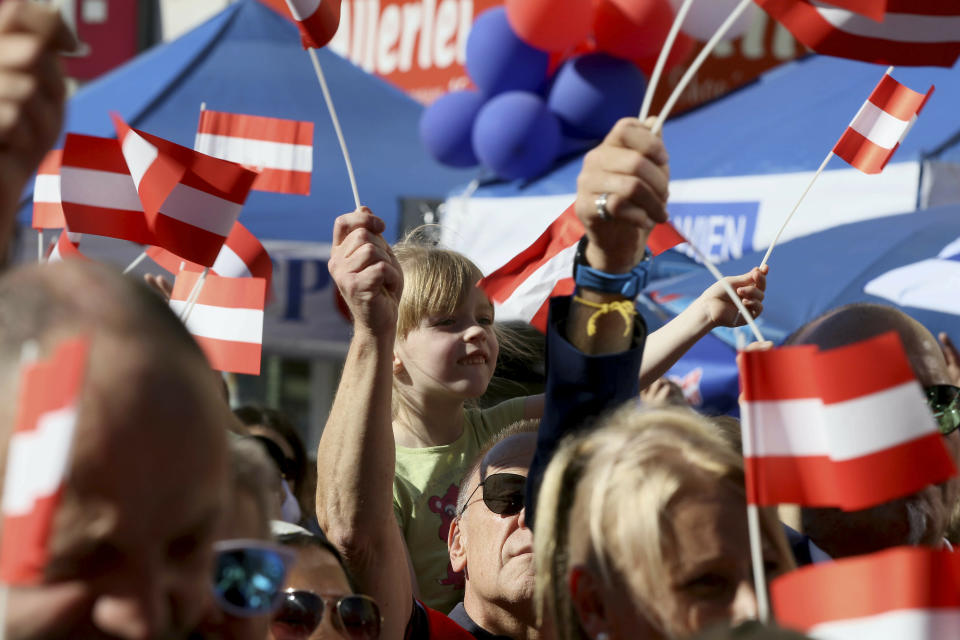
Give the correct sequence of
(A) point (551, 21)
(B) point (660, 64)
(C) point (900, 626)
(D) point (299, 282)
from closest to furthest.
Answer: (C) point (900, 626) < (B) point (660, 64) < (A) point (551, 21) < (D) point (299, 282)

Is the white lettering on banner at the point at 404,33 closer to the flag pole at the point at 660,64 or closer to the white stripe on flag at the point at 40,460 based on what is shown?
the flag pole at the point at 660,64

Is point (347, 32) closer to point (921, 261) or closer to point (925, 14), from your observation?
point (921, 261)

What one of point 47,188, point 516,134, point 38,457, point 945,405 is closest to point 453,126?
point 516,134

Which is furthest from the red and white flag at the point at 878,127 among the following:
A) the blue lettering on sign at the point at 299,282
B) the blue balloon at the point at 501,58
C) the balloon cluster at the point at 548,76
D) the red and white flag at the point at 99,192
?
the blue lettering on sign at the point at 299,282

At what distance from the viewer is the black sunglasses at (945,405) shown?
7.54 ft

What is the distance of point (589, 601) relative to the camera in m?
1.39

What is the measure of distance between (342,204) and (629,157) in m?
6.38

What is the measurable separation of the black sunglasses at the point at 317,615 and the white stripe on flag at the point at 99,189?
3.90 ft

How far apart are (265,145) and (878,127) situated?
1465 mm

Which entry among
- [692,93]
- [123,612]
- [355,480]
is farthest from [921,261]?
[692,93]

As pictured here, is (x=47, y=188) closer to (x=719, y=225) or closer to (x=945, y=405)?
(x=945, y=405)

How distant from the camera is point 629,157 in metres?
1.35

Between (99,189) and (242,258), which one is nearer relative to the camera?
(99,189)

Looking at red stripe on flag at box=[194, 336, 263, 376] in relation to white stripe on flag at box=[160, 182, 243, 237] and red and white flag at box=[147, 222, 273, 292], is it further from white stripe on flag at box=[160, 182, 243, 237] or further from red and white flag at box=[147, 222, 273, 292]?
red and white flag at box=[147, 222, 273, 292]
